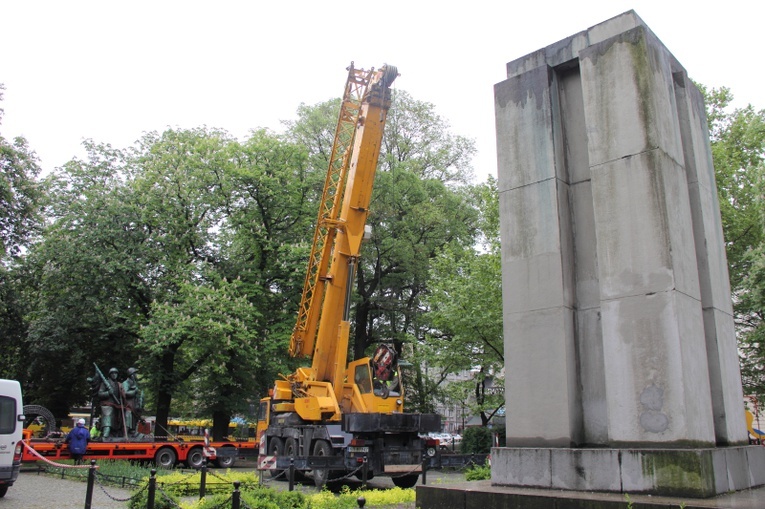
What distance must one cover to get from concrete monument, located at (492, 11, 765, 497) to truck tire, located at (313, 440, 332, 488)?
10.5 meters

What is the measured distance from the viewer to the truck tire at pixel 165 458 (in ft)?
69.2

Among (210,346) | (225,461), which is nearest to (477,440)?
(225,461)

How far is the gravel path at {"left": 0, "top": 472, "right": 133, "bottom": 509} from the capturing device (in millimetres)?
12297

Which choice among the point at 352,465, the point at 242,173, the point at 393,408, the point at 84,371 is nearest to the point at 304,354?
the point at 393,408

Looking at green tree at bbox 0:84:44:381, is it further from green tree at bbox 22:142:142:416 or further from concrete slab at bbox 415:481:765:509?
Result: concrete slab at bbox 415:481:765:509

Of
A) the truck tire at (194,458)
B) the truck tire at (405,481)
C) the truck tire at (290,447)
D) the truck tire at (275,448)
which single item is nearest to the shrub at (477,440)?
the truck tire at (405,481)

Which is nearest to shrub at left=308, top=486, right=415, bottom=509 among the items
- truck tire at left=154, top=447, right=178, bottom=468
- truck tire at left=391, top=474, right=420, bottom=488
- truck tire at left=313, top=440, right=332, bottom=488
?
truck tire at left=313, top=440, right=332, bottom=488

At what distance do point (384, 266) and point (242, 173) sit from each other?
403 inches

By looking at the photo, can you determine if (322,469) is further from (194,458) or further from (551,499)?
Result: (551,499)

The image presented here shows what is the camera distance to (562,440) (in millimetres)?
6719

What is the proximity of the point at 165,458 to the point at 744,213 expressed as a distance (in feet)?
75.4

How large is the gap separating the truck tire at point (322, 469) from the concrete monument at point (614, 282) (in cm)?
1052

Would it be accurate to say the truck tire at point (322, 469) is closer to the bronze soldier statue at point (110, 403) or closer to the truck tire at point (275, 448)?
the truck tire at point (275, 448)

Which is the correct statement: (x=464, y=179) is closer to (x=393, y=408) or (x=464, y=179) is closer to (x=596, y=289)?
(x=393, y=408)
